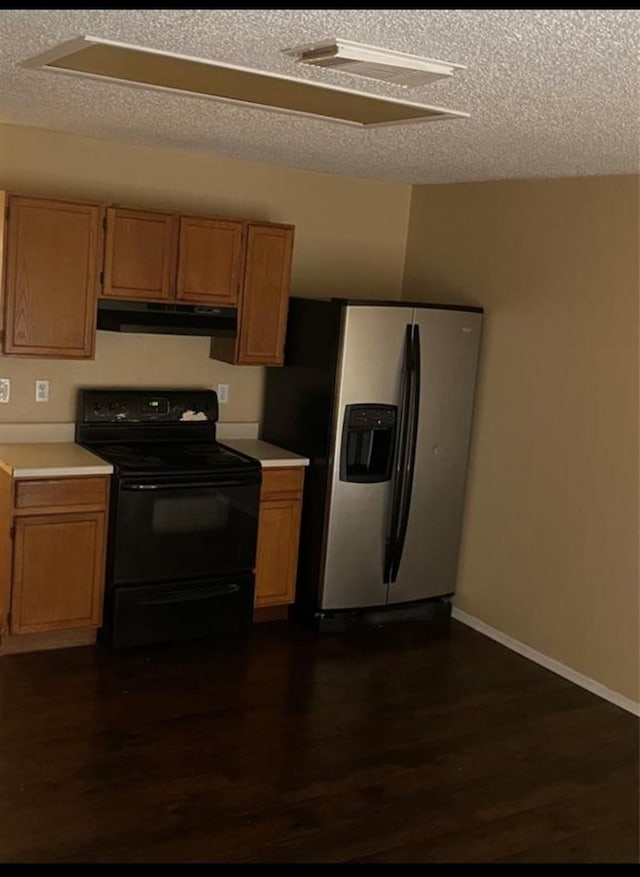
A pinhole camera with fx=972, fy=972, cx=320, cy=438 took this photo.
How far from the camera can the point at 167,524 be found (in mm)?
4242

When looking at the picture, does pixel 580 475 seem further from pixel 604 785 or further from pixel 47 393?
pixel 47 393

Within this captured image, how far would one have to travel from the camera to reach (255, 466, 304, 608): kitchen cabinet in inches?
181

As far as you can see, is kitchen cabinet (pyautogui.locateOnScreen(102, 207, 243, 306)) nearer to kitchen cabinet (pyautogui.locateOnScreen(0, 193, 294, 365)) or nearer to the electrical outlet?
kitchen cabinet (pyautogui.locateOnScreen(0, 193, 294, 365))

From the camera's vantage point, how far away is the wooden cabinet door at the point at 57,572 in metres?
4.02

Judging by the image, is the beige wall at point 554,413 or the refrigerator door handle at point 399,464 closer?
the beige wall at point 554,413

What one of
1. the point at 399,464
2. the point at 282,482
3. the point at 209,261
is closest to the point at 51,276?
the point at 209,261

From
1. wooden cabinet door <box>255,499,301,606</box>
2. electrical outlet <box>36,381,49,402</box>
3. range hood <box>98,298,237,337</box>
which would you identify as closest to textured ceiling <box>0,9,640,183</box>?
range hood <box>98,298,237,337</box>

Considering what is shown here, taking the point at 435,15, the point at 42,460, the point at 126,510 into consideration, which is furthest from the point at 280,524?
the point at 435,15

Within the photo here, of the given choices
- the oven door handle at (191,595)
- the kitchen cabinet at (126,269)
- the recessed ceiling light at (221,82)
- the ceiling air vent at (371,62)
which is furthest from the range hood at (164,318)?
the ceiling air vent at (371,62)

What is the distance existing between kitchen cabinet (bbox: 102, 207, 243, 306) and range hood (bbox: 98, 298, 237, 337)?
44mm

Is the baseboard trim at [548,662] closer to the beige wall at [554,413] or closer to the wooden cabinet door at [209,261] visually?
the beige wall at [554,413]

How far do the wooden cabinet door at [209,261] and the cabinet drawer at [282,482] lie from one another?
0.82m

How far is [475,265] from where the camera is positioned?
16.1 feet

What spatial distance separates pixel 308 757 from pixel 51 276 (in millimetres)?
2212
